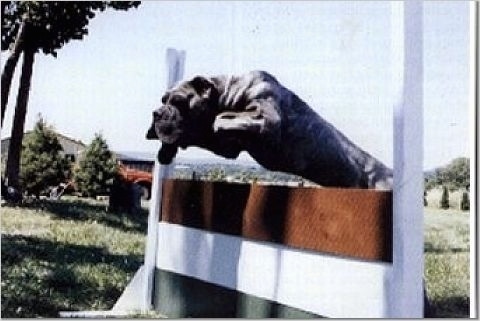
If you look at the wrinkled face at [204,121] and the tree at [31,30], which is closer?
the wrinkled face at [204,121]

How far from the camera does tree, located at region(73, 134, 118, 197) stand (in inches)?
84.0

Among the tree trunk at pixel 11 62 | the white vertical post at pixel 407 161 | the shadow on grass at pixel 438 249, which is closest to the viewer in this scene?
the white vertical post at pixel 407 161

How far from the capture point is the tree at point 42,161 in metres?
2.13

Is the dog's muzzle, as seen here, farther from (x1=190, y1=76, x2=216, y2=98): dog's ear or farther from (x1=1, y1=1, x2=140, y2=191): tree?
(x1=1, y1=1, x2=140, y2=191): tree

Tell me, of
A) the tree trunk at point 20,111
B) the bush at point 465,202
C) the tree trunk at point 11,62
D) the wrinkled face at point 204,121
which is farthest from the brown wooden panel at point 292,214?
the tree trunk at point 11,62

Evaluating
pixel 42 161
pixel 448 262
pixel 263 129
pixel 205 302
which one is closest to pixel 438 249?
pixel 448 262

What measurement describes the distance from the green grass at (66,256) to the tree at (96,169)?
0.05 metres

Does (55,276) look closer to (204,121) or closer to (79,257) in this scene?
(79,257)

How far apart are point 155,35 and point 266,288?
799mm

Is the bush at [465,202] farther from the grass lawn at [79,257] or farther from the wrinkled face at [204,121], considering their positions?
the wrinkled face at [204,121]

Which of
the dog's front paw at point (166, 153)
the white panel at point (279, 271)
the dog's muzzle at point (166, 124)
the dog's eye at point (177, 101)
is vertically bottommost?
the white panel at point (279, 271)

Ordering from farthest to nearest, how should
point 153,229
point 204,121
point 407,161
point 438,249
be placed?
→ point 153,229, point 204,121, point 438,249, point 407,161

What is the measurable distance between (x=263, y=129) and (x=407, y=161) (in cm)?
40

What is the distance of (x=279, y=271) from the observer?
204 cm
